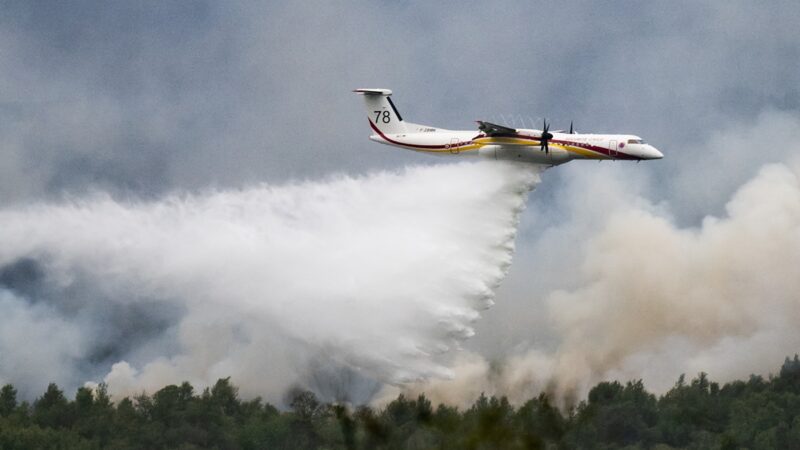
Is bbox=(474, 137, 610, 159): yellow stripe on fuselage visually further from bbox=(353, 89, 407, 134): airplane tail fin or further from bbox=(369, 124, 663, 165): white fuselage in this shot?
bbox=(353, 89, 407, 134): airplane tail fin

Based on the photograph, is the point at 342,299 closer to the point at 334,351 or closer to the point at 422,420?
the point at 334,351

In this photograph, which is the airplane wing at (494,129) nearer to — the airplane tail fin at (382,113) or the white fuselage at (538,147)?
the white fuselage at (538,147)

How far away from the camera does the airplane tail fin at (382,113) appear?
58.8m

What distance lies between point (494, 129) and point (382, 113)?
5.17m

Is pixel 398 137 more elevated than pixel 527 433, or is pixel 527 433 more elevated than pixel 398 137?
pixel 398 137

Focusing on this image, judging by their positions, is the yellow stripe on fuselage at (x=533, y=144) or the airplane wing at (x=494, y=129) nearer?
the airplane wing at (x=494, y=129)

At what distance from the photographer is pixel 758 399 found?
3334 inches

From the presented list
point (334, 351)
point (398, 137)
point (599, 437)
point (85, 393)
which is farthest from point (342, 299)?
point (85, 393)

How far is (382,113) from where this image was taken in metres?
59.1

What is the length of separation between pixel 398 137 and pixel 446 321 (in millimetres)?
7261

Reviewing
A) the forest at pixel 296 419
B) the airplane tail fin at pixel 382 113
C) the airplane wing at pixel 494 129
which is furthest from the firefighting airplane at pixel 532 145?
the forest at pixel 296 419

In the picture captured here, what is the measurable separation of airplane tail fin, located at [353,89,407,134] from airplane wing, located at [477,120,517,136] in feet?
12.5

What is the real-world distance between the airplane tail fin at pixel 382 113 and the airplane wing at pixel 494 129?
381cm

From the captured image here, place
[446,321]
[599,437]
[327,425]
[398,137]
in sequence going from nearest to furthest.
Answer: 1. [446,321]
2. [398,137]
3. [327,425]
4. [599,437]
